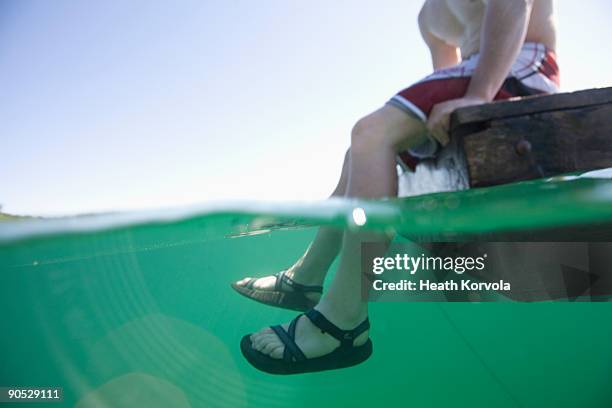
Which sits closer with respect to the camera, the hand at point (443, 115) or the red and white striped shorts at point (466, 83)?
the hand at point (443, 115)

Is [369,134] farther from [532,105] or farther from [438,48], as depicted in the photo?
[438,48]

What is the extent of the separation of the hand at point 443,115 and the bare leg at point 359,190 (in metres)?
0.09

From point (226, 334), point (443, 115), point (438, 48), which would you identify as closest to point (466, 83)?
point (443, 115)

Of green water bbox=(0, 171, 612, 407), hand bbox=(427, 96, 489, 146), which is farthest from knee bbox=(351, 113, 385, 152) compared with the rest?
green water bbox=(0, 171, 612, 407)

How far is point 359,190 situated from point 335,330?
33.4 inches

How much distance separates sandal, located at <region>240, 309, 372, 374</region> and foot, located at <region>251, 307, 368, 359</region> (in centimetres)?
2

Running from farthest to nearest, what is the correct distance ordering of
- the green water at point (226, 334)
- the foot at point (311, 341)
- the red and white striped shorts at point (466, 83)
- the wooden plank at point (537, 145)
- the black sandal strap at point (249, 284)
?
the green water at point (226, 334), the black sandal strap at point (249, 284), the foot at point (311, 341), the red and white striped shorts at point (466, 83), the wooden plank at point (537, 145)

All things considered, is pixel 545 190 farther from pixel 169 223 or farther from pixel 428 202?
pixel 169 223

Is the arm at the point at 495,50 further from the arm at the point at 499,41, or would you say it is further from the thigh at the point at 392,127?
the thigh at the point at 392,127

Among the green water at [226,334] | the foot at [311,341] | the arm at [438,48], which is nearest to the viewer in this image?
the foot at [311,341]

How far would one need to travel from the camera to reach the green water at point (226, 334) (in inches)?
131

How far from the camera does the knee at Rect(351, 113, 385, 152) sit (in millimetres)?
1899

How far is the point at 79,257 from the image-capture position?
4473mm

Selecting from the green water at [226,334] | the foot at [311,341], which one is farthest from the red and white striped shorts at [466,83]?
the foot at [311,341]
